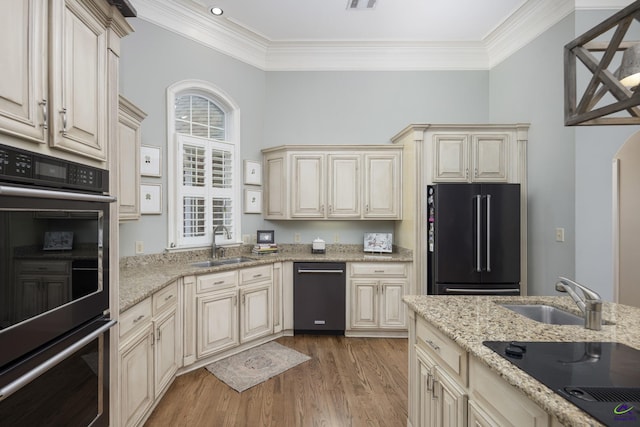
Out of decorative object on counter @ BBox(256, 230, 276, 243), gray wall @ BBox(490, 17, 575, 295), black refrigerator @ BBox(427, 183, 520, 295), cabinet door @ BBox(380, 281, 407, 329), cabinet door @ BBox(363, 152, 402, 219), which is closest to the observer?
gray wall @ BBox(490, 17, 575, 295)

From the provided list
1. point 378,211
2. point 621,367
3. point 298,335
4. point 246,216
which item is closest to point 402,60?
point 378,211

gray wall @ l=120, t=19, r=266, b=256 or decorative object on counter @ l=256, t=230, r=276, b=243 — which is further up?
gray wall @ l=120, t=19, r=266, b=256

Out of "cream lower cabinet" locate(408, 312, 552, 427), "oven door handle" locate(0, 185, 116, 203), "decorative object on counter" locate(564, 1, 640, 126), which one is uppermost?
"decorative object on counter" locate(564, 1, 640, 126)

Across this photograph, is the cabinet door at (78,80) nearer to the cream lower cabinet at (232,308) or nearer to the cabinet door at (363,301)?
the cream lower cabinet at (232,308)

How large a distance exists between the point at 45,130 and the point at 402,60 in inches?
163

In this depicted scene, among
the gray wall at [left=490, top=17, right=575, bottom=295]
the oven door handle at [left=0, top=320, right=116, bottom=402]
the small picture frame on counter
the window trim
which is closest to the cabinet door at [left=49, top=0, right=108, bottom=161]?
the oven door handle at [left=0, top=320, right=116, bottom=402]

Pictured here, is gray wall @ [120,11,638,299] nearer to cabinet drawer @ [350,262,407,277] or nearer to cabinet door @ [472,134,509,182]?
cabinet door @ [472,134,509,182]

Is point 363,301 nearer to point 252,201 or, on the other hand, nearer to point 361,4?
point 252,201

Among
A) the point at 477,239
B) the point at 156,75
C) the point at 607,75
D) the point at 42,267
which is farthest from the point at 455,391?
the point at 156,75

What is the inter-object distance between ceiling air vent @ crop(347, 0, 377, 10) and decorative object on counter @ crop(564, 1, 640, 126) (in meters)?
2.72

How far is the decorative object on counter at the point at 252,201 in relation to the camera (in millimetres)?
4102

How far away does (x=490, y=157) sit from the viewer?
3.52 m

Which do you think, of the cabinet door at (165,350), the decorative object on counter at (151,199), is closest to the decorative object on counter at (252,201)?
the decorative object on counter at (151,199)

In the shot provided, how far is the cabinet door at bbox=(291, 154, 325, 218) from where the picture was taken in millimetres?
4035
